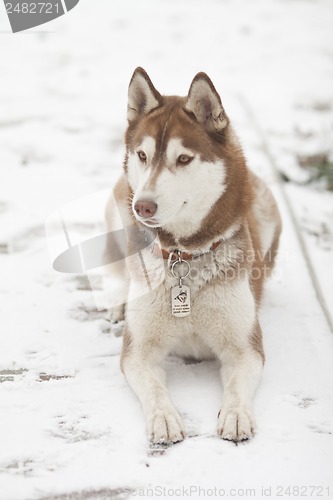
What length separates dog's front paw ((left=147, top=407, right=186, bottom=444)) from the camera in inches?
102

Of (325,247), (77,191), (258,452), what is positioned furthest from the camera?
(77,191)

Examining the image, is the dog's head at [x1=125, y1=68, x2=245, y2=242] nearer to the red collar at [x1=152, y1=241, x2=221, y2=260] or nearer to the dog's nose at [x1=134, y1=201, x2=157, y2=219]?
the dog's nose at [x1=134, y1=201, x2=157, y2=219]

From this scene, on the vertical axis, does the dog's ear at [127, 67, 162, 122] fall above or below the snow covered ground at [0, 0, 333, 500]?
above

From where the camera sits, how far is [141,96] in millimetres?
3045

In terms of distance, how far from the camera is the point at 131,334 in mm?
3027

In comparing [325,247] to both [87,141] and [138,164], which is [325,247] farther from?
[87,141]

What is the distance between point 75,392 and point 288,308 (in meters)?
1.41

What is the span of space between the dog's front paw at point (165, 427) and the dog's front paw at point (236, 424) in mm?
168

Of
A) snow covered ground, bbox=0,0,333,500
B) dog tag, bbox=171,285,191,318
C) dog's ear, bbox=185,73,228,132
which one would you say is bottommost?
snow covered ground, bbox=0,0,333,500

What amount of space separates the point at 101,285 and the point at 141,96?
1.37 meters

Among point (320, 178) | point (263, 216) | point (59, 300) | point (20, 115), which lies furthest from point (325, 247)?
point (20, 115)

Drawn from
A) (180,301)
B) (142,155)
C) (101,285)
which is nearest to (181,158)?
(142,155)

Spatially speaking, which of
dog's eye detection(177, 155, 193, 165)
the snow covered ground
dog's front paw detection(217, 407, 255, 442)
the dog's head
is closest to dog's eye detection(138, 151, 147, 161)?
the dog's head

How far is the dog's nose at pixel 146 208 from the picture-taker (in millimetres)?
2672
